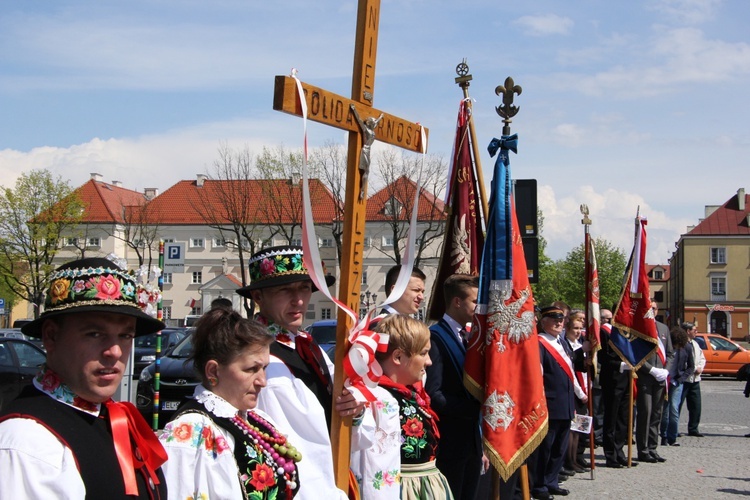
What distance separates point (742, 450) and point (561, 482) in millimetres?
4411

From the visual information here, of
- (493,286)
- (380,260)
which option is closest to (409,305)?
(493,286)

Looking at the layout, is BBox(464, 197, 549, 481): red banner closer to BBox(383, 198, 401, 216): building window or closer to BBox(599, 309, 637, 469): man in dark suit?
BBox(599, 309, 637, 469): man in dark suit

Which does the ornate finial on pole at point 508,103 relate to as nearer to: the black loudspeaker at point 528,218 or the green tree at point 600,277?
the black loudspeaker at point 528,218

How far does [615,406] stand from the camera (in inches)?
460

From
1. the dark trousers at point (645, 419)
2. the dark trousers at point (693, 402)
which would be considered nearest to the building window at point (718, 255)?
the dark trousers at point (693, 402)

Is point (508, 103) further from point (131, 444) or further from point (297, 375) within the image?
point (131, 444)

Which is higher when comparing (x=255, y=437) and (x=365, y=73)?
(x=365, y=73)

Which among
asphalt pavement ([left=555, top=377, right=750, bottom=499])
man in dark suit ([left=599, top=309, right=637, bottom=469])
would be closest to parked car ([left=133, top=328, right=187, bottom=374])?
man in dark suit ([left=599, top=309, right=637, bottom=469])

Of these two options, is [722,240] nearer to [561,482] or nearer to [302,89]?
[561,482]

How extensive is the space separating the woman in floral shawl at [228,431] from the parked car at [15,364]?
1083 centimetres

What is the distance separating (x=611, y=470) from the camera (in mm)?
11344

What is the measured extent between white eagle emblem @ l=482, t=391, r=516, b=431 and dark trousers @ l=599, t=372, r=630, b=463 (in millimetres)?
6450

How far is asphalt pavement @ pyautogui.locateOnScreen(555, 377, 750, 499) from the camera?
31.6ft

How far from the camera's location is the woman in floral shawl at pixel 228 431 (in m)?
3.00
